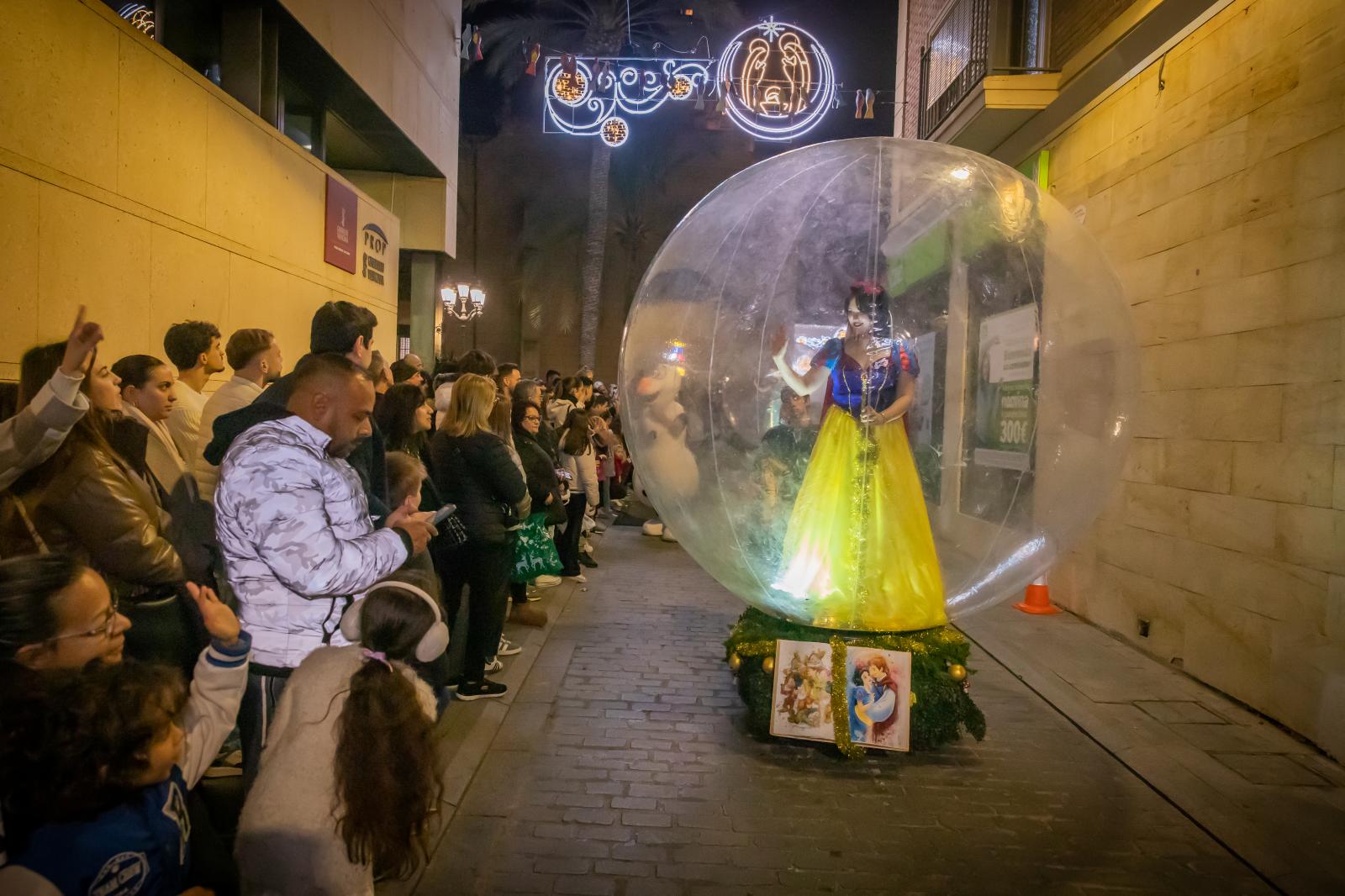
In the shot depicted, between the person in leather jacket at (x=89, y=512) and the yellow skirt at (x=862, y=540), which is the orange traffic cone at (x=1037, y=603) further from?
the person in leather jacket at (x=89, y=512)

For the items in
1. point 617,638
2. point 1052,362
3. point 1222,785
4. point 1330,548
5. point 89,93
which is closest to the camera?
point 1052,362

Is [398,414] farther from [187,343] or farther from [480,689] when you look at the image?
[480,689]

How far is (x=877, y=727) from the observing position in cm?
425

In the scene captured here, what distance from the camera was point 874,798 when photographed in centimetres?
394

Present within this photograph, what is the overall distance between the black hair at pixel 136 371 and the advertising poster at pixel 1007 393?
357 centimetres

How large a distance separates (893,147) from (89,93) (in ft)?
15.8

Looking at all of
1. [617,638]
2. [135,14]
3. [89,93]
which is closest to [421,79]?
[135,14]

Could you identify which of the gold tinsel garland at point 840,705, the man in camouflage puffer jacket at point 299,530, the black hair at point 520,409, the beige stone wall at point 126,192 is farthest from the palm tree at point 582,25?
the man in camouflage puffer jacket at point 299,530

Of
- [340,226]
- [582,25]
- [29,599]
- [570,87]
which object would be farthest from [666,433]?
[582,25]

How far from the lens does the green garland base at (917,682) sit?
428 cm

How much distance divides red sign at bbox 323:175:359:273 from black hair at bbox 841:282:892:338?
7.21 metres

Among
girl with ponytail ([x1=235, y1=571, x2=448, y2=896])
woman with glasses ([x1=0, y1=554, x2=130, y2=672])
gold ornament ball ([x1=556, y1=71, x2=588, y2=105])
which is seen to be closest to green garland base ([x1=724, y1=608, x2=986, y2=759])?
girl with ponytail ([x1=235, y1=571, x2=448, y2=896])

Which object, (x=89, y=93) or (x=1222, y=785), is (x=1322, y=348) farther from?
(x=89, y=93)

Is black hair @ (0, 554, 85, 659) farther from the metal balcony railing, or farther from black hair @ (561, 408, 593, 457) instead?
the metal balcony railing
